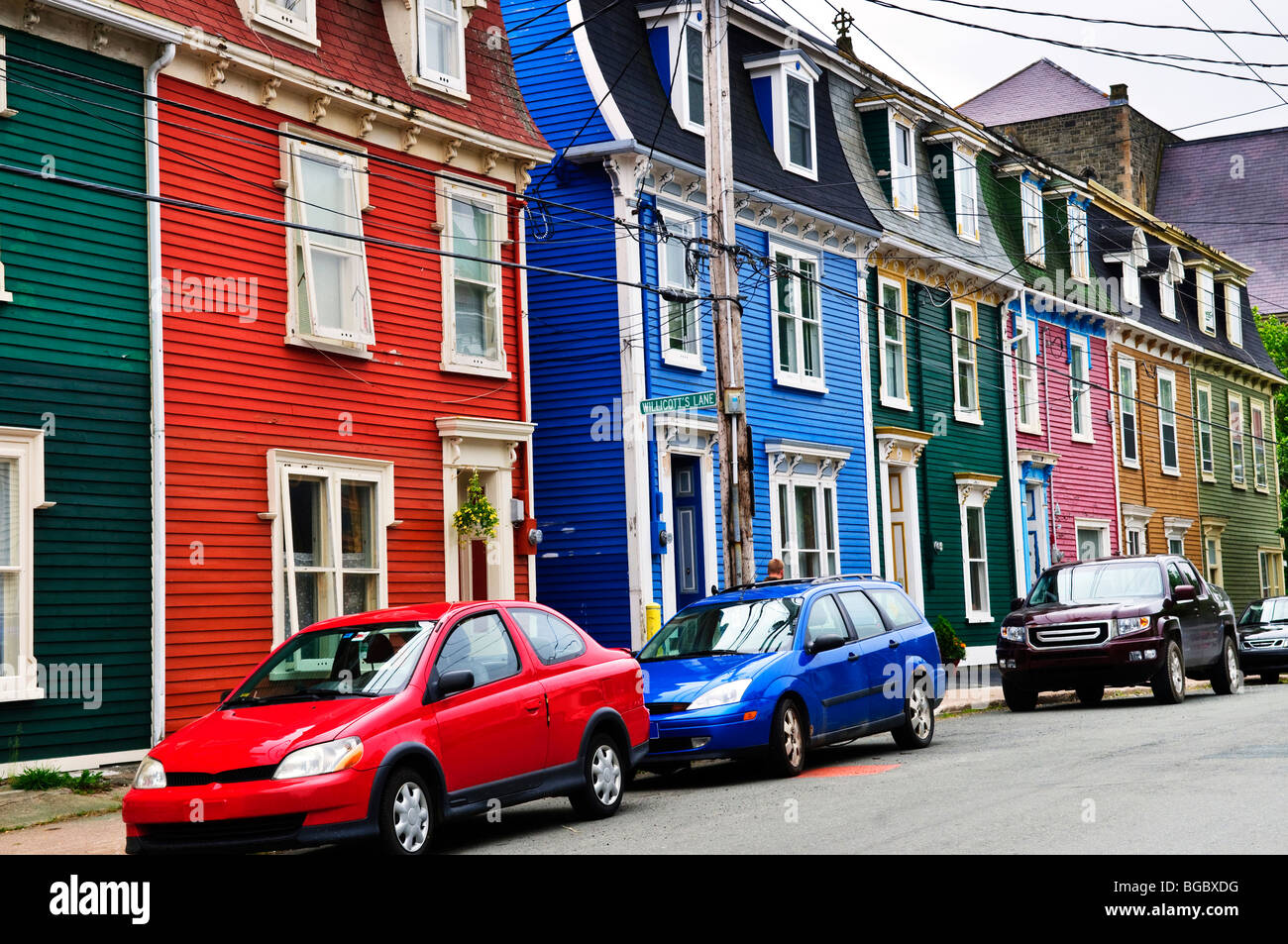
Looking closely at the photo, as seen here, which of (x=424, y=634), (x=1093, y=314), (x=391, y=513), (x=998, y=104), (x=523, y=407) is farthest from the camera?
(x=998, y=104)

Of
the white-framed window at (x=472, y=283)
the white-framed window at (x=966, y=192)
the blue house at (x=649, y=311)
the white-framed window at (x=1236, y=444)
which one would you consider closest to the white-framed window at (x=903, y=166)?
the white-framed window at (x=966, y=192)

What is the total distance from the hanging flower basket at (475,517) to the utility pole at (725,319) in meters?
2.94

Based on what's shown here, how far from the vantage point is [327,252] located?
16.7m

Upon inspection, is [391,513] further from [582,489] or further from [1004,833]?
[1004,833]

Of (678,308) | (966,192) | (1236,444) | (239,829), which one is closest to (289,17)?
(678,308)

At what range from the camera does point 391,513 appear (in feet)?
56.3

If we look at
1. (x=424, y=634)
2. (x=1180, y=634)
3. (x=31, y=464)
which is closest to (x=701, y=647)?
(x=424, y=634)

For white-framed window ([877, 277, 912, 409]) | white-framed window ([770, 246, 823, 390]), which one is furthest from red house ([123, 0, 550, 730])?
white-framed window ([877, 277, 912, 409])

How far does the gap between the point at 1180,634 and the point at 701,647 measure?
8549 mm

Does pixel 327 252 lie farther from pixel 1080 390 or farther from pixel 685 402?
pixel 1080 390

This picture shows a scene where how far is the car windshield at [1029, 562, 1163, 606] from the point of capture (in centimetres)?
1995

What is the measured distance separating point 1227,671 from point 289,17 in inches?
598

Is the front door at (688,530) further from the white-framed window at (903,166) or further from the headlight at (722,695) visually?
the headlight at (722,695)

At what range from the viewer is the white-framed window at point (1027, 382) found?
32.4 metres
